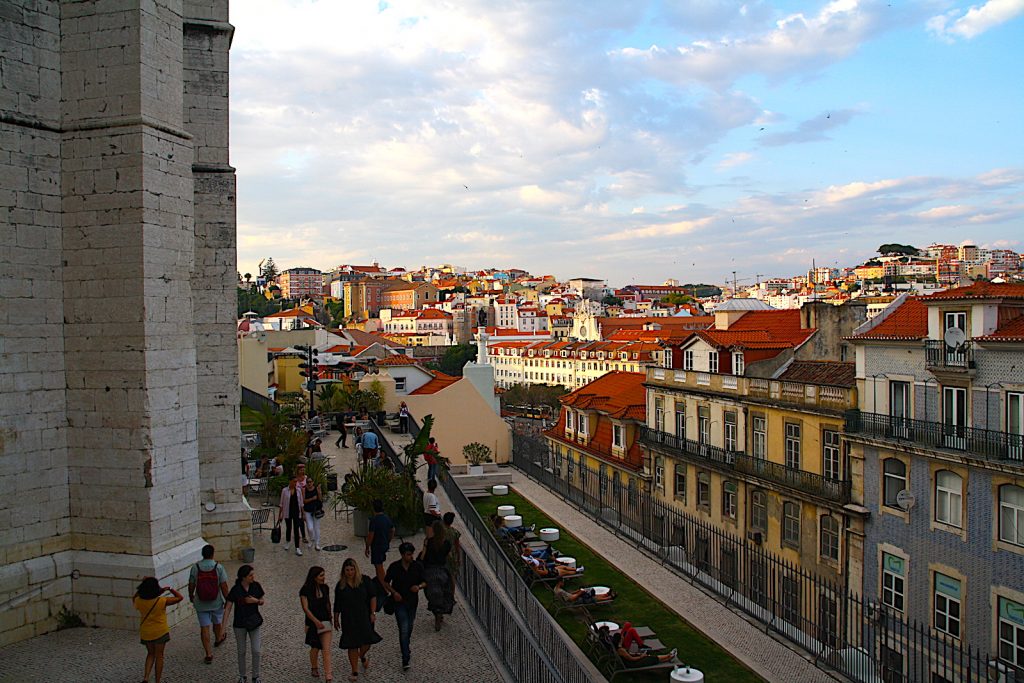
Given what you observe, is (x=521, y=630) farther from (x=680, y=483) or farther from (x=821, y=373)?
(x=680, y=483)

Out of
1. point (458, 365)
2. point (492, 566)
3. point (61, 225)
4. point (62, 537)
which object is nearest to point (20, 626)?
point (62, 537)

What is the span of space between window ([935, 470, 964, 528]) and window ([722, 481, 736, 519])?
7924 mm

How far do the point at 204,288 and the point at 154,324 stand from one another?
9.04 ft

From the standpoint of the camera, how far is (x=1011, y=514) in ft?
55.3

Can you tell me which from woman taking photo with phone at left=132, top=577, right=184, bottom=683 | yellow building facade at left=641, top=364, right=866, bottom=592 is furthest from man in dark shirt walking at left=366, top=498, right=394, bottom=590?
yellow building facade at left=641, top=364, right=866, bottom=592

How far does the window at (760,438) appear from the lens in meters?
25.2

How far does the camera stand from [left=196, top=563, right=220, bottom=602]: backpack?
730 centimetres

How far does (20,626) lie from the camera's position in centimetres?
772

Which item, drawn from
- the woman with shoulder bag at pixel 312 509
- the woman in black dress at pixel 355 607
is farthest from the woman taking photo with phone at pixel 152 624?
the woman with shoulder bag at pixel 312 509

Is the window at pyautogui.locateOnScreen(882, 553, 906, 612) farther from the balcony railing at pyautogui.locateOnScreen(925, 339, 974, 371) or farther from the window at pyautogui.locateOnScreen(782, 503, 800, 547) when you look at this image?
the balcony railing at pyautogui.locateOnScreen(925, 339, 974, 371)

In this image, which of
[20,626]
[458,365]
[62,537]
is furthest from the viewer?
[458,365]

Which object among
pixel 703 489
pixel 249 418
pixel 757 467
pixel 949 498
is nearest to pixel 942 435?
pixel 949 498

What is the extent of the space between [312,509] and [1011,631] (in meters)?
14.4

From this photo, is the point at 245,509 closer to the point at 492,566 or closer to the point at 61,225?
the point at 492,566
